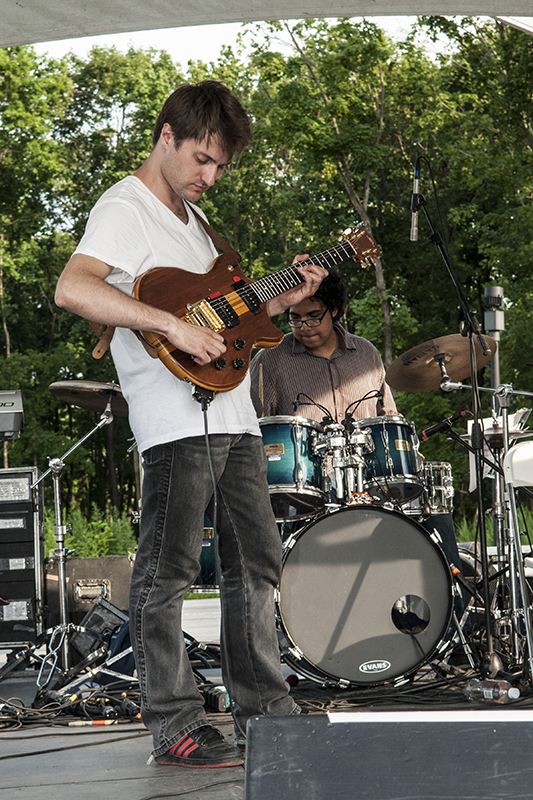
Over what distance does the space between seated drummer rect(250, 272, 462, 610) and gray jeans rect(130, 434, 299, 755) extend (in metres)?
1.61

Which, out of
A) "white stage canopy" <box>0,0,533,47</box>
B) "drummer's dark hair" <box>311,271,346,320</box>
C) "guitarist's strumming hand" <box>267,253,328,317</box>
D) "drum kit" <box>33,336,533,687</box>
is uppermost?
"white stage canopy" <box>0,0,533,47</box>

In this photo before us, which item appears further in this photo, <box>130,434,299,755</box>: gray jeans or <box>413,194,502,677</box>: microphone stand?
<box>413,194,502,677</box>: microphone stand

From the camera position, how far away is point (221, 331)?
2.55 metres

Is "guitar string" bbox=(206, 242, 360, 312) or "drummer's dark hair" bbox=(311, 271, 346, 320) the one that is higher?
"drummer's dark hair" bbox=(311, 271, 346, 320)

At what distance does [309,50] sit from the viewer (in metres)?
17.5

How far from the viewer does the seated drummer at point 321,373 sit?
13.7ft

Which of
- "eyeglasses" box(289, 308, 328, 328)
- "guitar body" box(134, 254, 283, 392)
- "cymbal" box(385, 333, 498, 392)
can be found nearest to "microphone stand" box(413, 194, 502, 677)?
"cymbal" box(385, 333, 498, 392)

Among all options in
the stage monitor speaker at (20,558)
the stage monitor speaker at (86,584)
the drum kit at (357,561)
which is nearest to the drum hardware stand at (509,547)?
the drum kit at (357,561)

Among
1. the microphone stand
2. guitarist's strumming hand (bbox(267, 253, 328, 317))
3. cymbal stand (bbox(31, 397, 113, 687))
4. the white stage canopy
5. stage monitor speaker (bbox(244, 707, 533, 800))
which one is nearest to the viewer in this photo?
stage monitor speaker (bbox(244, 707, 533, 800))

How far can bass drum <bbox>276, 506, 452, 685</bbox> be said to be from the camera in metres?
3.39

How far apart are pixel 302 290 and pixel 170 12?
6.60 feet

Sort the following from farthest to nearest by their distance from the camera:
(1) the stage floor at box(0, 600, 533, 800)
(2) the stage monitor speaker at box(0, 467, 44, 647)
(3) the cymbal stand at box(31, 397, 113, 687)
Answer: (2) the stage monitor speaker at box(0, 467, 44, 647) → (3) the cymbal stand at box(31, 397, 113, 687) → (1) the stage floor at box(0, 600, 533, 800)

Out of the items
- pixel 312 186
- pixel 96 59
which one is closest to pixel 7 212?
pixel 96 59

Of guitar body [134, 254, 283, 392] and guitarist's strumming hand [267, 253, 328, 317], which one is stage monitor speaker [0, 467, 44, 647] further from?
guitar body [134, 254, 283, 392]
